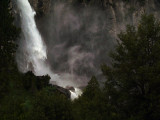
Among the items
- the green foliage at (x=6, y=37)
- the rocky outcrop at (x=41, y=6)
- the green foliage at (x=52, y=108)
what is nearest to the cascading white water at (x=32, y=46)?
the rocky outcrop at (x=41, y=6)

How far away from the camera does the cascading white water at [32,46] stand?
56500 millimetres

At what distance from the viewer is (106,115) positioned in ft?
66.8

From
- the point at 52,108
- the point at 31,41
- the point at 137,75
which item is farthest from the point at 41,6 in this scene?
the point at 52,108

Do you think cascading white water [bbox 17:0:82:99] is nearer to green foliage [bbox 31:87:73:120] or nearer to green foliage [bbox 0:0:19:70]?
green foliage [bbox 0:0:19:70]

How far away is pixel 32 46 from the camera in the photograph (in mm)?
59344

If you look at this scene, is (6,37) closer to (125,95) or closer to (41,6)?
(125,95)

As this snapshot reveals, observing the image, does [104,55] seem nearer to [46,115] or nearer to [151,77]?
[151,77]

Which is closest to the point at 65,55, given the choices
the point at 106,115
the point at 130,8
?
the point at 130,8

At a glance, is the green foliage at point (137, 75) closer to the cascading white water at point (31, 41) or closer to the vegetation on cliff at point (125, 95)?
the vegetation on cliff at point (125, 95)

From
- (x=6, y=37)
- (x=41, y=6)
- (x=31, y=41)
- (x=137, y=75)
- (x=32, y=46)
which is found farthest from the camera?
(x=41, y=6)

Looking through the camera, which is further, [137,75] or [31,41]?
[31,41]

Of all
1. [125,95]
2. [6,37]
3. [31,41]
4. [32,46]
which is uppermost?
[31,41]

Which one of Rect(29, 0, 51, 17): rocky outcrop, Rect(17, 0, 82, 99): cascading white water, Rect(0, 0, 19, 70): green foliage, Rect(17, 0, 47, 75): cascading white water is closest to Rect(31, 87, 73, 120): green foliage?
Rect(0, 0, 19, 70): green foliage

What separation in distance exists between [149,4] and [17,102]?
218 ft
